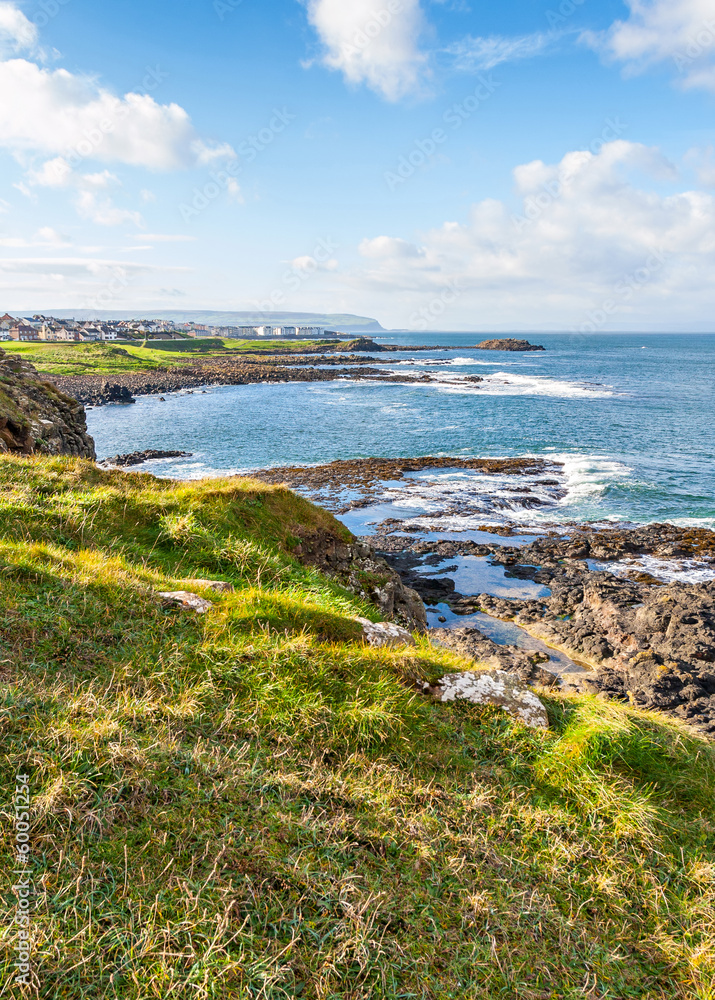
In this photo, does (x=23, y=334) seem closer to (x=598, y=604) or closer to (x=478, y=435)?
(x=478, y=435)

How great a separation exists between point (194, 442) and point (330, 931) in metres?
52.8

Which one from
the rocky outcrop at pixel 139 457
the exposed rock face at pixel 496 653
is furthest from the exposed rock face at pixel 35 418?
the rocky outcrop at pixel 139 457

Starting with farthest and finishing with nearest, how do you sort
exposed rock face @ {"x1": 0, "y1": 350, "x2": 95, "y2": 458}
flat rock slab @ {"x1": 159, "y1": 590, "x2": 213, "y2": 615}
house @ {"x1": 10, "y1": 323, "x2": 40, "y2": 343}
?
house @ {"x1": 10, "y1": 323, "x2": 40, "y2": 343} < exposed rock face @ {"x1": 0, "y1": 350, "x2": 95, "y2": 458} < flat rock slab @ {"x1": 159, "y1": 590, "x2": 213, "y2": 615}

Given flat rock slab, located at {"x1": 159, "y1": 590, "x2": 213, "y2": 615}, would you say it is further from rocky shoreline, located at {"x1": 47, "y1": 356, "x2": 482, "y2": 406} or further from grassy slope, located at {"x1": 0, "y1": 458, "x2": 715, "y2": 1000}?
rocky shoreline, located at {"x1": 47, "y1": 356, "x2": 482, "y2": 406}

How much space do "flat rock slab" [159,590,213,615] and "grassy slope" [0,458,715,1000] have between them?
158mm

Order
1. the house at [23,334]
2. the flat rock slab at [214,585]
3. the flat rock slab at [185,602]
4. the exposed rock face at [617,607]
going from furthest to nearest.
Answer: the house at [23,334]
the exposed rock face at [617,607]
the flat rock slab at [214,585]
the flat rock slab at [185,602]

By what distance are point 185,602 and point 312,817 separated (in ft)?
10.3

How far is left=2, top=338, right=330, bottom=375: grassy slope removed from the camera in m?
96.5

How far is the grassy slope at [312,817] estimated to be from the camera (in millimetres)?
3059

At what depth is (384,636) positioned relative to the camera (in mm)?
6797

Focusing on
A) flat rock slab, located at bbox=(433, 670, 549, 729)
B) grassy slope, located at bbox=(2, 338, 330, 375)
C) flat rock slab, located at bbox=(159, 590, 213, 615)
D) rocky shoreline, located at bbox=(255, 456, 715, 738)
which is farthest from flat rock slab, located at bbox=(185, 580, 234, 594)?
grassy slope, located at bbox=(2, 338, 330, 375)

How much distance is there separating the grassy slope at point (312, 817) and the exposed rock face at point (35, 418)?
11349mm

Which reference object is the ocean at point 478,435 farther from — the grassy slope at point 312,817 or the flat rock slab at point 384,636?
the grassy slope at point 312,817

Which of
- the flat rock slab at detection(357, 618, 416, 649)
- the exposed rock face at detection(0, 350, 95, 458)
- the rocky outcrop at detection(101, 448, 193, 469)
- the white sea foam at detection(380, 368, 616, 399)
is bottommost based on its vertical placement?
the rocky outcrop at detection(101, 448, 193, 469)
